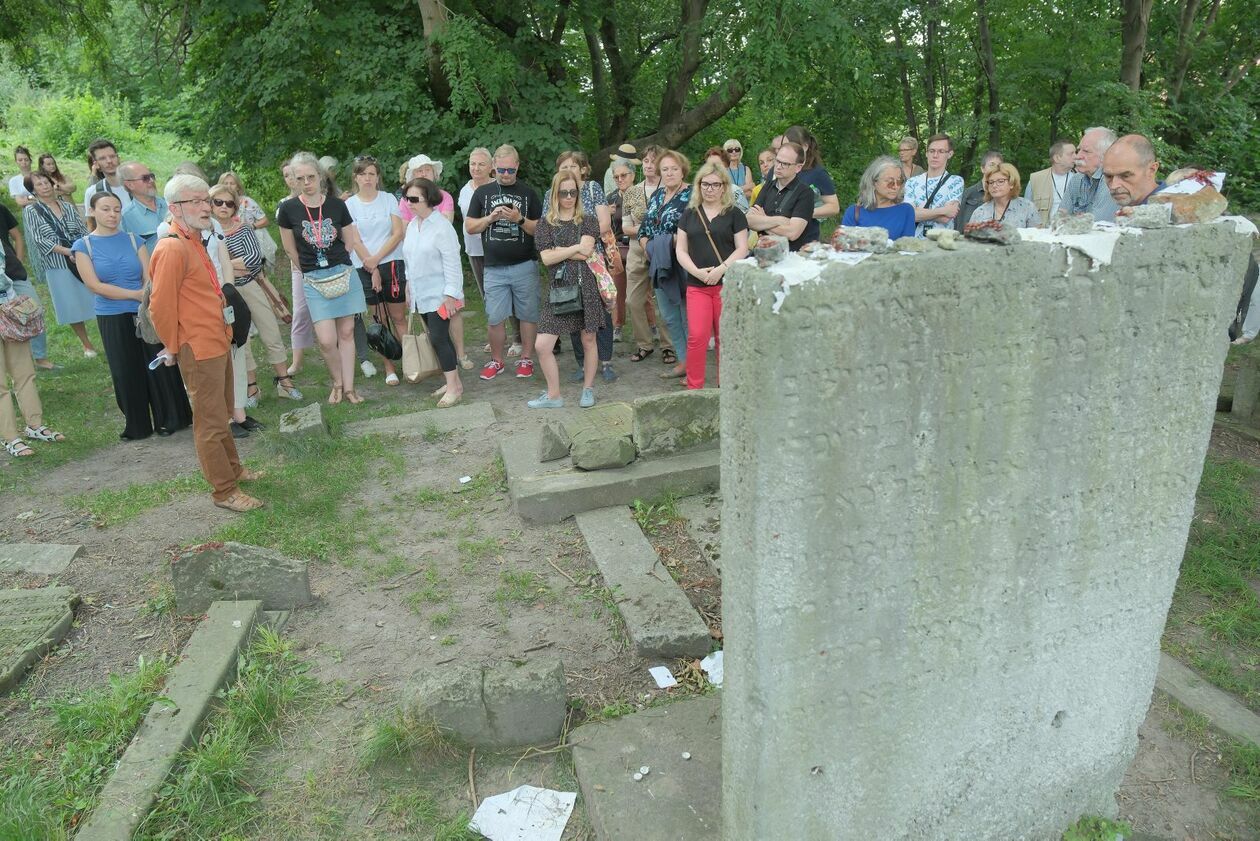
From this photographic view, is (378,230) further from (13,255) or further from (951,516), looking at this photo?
(951,516)

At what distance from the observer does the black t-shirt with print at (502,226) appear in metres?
7.48

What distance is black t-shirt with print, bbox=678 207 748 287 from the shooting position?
6516 millimetres

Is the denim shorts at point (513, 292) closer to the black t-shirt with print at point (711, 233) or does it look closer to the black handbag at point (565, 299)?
the black handbag at point (565, 299)

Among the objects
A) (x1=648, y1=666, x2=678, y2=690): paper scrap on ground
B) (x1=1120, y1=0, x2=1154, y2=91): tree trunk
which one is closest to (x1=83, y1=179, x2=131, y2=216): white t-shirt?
(x1=648, y1=666, x2=678, y2=690): paper scrap on ground

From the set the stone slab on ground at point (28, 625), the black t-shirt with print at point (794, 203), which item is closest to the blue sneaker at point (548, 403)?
the black t-shirt with print at point (794, 203)

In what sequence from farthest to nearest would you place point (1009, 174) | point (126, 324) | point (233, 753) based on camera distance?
point (126, 324) < point (1009, 174) < point (233, 753)

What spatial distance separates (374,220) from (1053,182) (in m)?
5.83

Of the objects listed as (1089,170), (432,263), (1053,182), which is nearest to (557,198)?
(432,263)

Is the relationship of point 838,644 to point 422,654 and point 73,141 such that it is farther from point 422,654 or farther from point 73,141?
point 73,141

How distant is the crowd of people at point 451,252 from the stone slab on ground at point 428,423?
397 mm

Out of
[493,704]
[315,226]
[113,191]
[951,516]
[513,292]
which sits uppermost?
[113,191]

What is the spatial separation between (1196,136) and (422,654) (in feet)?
53.1

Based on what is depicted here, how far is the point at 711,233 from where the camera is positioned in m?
6.53

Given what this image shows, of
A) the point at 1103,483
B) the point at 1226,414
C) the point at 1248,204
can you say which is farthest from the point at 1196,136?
the point at 1103,483
